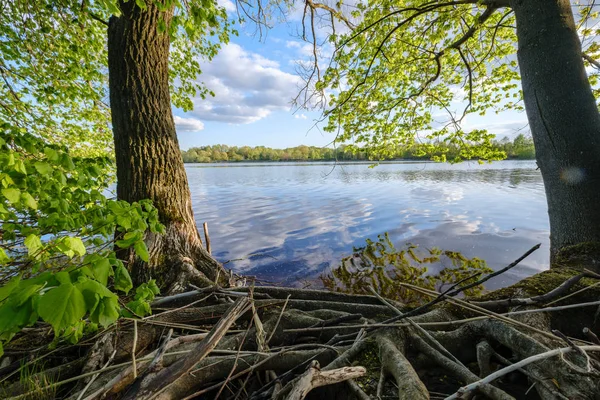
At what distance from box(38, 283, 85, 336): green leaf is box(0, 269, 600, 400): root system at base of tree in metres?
0.55

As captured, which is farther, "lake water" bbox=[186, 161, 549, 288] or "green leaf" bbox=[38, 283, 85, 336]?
"lake water" bbox=[186, 161, 549, 288]

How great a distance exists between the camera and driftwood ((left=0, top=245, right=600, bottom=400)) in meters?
1.26

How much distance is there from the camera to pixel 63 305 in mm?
913

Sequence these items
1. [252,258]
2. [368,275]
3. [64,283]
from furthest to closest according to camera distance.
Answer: [252,258] → [368,275] → [64,283]

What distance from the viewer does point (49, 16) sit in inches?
213

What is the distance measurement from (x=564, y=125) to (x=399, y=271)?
4814 millimetres

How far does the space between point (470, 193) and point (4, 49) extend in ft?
77.6

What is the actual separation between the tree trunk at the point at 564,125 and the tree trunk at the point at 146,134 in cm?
468

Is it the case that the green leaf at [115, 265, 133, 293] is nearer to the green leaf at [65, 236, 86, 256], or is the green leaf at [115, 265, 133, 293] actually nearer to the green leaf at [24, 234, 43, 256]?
the green leaf at [65, 236, 86, 256]

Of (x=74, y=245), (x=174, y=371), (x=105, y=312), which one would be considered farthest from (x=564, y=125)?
(x=74, y=245)

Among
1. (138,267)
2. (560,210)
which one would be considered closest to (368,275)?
(560,210)

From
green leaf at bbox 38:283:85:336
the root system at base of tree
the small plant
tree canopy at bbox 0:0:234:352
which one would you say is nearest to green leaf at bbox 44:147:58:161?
tree canopy at bbox 0:0:234:352

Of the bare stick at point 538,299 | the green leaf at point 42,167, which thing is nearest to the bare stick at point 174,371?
the green leaf at point 42,167

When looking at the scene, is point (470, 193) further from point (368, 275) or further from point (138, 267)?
point (138, 267)
